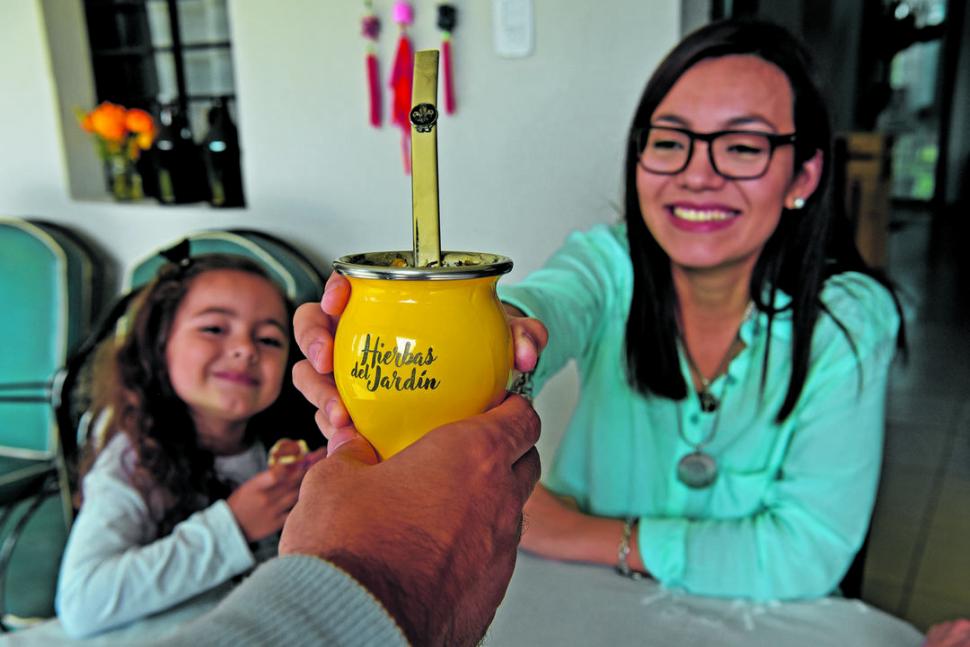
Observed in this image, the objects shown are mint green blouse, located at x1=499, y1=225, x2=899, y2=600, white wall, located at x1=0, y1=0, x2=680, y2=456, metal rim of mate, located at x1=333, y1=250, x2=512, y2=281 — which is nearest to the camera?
metal rim of mate, located at x1=333, y1=250, x2=512, y2=281

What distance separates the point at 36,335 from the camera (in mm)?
2246

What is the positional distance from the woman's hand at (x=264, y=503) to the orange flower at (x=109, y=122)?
1673mm

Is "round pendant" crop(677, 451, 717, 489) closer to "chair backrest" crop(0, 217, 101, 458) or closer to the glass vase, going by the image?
"chair backrest" crop(0, 217, 101, 458)

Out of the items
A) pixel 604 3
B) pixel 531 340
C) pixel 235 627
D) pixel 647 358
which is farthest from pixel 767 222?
pixel 235 627

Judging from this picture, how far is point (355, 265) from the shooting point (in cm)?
49

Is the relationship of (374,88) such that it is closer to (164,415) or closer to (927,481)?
(164,415)

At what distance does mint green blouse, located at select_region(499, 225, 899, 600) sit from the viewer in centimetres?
99

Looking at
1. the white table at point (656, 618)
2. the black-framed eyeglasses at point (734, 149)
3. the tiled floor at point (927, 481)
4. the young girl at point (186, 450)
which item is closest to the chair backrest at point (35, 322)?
the young girl at point (186, 450)

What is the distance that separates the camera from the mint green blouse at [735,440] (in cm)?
99

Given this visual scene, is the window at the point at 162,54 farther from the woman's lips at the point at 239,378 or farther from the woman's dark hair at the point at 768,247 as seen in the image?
the woman's dark hair at the point at 768,247

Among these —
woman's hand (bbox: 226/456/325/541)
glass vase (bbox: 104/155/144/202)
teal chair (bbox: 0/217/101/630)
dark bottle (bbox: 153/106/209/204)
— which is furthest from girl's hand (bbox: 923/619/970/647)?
glass vase (bbox: 104/155/144/202)

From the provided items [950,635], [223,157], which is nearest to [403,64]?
[223,157]

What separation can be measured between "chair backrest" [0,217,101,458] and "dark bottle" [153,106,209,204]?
1.25 ft

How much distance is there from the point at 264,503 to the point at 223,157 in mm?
1280
